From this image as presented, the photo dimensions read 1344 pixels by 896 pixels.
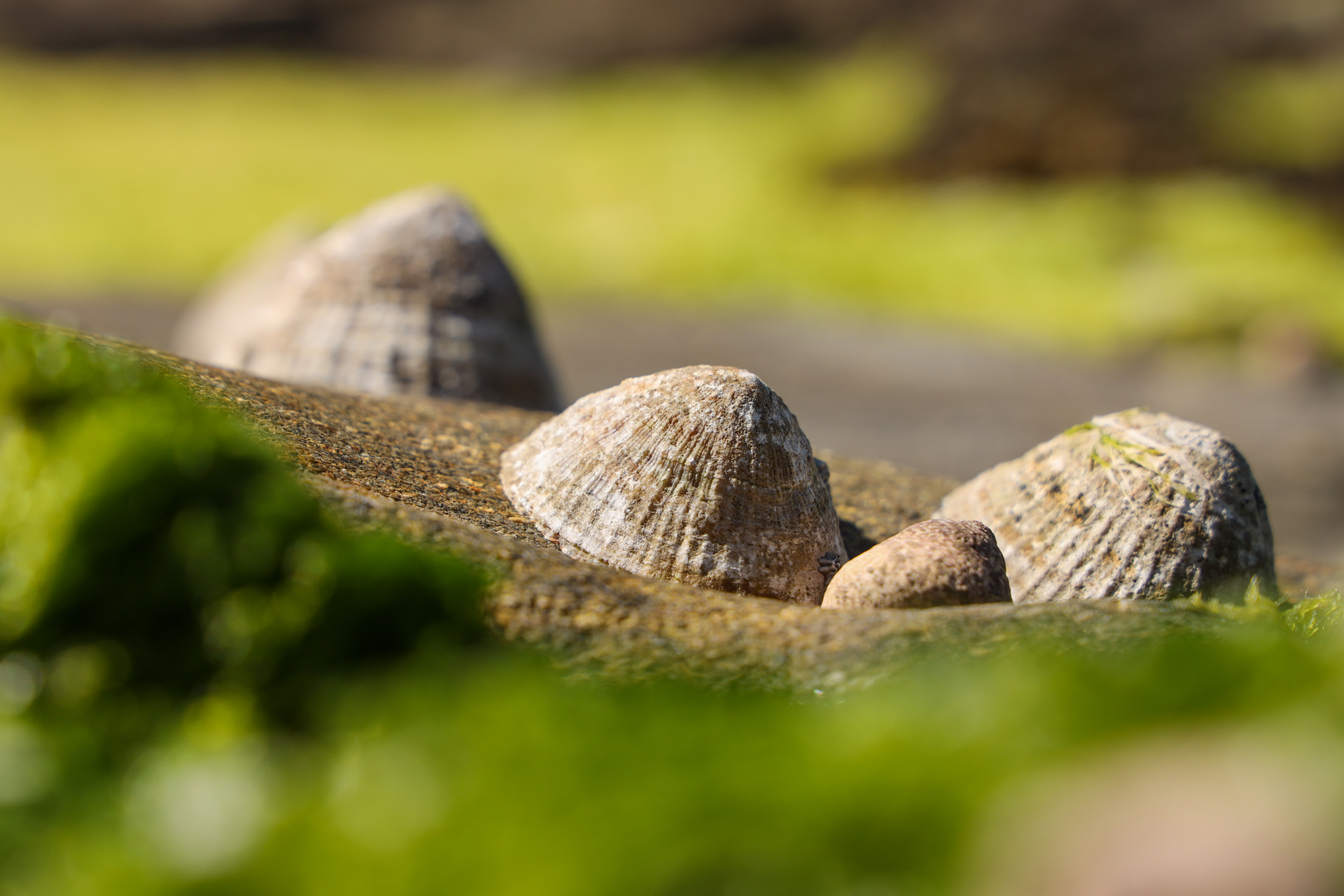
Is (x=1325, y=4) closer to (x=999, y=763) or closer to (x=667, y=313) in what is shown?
(x=667, y=313)

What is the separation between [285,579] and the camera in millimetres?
1464

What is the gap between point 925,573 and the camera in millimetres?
2074

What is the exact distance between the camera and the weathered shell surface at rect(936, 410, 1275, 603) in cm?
247

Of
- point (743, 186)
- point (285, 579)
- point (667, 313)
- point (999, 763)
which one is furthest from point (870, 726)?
point (743, 186)

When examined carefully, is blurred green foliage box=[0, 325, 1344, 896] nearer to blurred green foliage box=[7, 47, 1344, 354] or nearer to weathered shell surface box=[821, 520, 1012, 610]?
weathered shell surface box=[821, 520, 1012, 610]

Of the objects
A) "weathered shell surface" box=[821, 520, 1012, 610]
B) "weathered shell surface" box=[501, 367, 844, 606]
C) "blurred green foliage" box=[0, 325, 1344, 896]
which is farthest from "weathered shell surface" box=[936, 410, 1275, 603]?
"blurred green foliage" box=[0, 325, 1344, 896]

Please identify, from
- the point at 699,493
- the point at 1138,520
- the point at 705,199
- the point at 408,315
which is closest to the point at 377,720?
the point at 699,493

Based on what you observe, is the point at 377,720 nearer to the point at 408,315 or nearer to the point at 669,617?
the point at 669,617

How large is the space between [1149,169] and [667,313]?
7321mm

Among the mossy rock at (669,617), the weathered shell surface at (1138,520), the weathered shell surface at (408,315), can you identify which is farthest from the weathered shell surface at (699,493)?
the weathered shell surface at (408,315)

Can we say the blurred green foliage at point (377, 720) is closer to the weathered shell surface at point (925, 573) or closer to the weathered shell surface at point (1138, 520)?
the weathered shell surface at point (925, 573)

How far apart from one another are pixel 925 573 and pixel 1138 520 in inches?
31.2

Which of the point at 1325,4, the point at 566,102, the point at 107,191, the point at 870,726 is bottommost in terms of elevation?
the point at 870,726

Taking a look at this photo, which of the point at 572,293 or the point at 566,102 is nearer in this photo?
the point at 572,293
